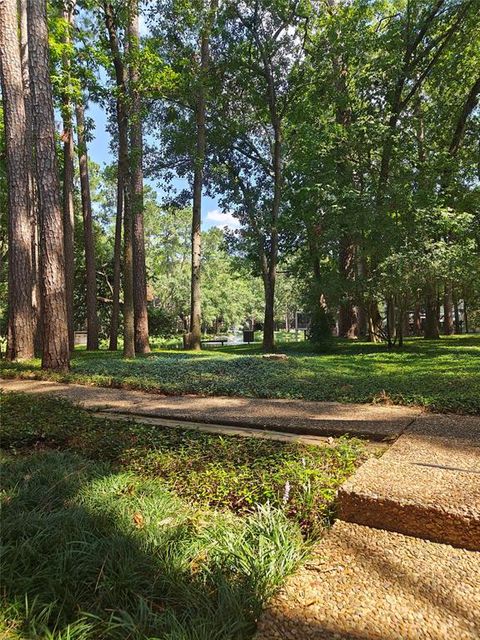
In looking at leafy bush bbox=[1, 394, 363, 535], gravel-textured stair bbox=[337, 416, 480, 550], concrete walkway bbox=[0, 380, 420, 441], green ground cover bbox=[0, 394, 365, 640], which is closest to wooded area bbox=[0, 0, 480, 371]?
concrete walkway bbox=[0, 380, 420, 441]

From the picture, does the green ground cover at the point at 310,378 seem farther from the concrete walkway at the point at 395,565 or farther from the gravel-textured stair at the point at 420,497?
the concrete walkway at the point at 395,565

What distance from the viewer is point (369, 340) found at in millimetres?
15570

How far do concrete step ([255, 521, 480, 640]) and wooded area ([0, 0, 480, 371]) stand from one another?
7.12 metres

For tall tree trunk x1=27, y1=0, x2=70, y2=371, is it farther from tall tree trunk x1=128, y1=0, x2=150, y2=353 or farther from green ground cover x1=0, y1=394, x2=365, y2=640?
green ground cover x1=0, y1=394, x2=365, y2=640

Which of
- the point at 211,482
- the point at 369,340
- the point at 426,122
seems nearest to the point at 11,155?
the point at 211,482

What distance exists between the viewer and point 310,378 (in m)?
7.19

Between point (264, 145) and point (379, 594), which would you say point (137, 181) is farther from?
point (379, 594)

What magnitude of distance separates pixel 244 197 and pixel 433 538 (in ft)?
60.0

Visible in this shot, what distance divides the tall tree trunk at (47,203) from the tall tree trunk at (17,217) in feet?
4.99

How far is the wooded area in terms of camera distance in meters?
9.30

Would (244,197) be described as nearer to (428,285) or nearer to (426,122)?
(426,122)

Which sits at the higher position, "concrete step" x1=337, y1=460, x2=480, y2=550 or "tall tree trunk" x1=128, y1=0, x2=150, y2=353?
"tall tree trunk" x1=128, y1=0, x2=150, y2=353

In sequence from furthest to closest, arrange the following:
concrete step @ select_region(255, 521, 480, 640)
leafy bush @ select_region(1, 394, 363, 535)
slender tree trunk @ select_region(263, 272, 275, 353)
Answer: slender tree trunk @ select_region(263, 272, 275, 353) → leafy bush @ select_region(1, 394, 363, 535) → concrete step @ select_region(255, 521, 480, 640)

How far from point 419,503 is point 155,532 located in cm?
125
